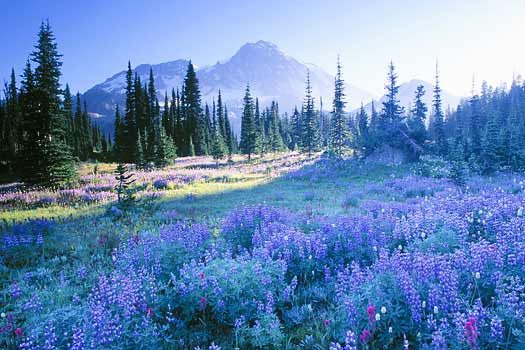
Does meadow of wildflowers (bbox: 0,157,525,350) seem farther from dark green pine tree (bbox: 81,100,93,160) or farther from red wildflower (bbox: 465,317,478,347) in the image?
dark green pine tree (bbox: 81,100,93,160)

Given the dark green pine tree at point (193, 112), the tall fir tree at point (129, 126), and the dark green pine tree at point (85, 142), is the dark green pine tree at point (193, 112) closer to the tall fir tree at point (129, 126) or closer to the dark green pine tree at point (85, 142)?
the tall fir tree at point (129, 126)

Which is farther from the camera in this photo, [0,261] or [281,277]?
[0,261]

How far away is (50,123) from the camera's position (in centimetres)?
2316

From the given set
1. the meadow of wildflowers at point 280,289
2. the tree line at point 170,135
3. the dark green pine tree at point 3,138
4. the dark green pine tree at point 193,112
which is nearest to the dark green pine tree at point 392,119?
the tree line at point 170,135

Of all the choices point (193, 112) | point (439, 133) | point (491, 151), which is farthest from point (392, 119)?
point (193, 112)

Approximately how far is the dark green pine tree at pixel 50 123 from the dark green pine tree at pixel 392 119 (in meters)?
26.8

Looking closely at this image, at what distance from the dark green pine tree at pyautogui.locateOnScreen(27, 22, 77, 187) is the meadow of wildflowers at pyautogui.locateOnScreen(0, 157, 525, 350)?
47.5ft

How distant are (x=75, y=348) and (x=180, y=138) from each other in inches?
2339

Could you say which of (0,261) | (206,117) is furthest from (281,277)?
(206,117)

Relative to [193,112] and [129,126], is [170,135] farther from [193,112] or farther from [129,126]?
[193,112]

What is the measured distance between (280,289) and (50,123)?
2468cm

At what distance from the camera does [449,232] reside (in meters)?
5.75

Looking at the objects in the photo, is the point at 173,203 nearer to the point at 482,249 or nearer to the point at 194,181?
the point at 194,181

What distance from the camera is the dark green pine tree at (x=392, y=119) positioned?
30.3m
